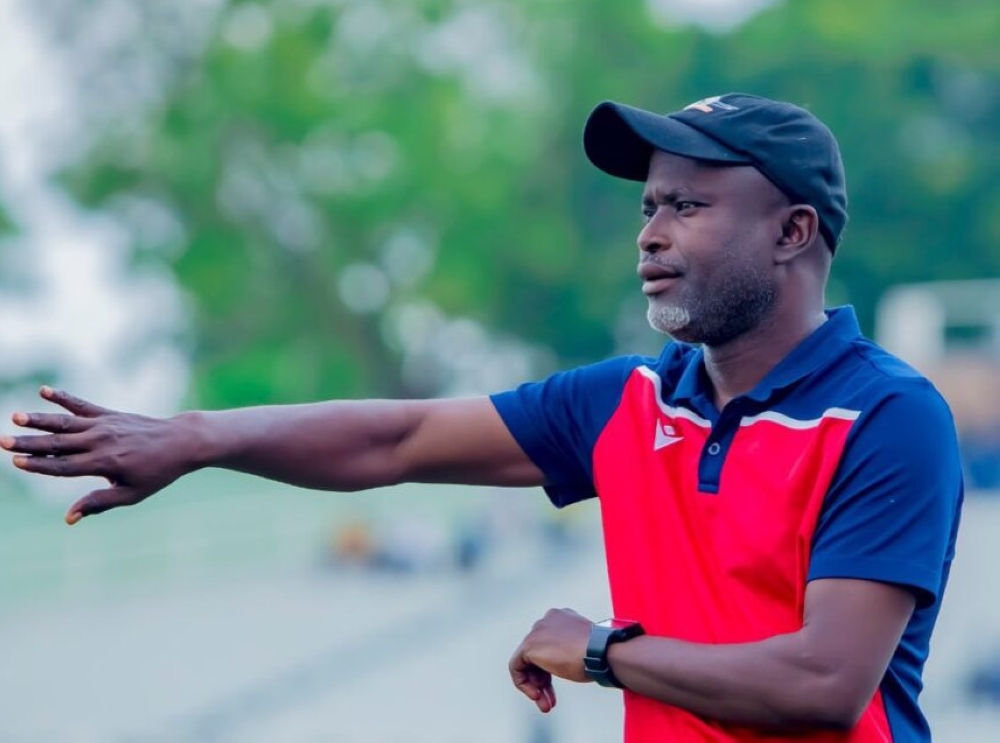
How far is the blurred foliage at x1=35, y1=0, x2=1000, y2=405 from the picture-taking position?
29.2 metres

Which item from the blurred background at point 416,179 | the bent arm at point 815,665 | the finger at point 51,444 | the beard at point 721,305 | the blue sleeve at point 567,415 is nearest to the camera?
the bent arm at point 815,665

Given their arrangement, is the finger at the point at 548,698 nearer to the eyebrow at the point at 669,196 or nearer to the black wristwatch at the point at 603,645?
the black wristwatch at the point at 603,645

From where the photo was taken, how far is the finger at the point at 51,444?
2234 mm

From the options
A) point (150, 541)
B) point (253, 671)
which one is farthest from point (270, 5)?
point (253, 671)

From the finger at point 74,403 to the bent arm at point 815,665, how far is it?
0.92 metres

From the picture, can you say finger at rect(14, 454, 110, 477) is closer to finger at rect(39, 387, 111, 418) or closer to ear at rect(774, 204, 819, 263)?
finger at rect(39, 387, 111, 418)

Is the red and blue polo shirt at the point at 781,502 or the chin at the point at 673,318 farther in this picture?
the chin at the point at 673,318

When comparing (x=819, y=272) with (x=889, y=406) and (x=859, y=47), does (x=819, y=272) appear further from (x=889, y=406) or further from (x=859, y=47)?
(x=859, y=47)

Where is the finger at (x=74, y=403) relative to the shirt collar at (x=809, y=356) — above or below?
above

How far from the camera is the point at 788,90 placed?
95.8 feet

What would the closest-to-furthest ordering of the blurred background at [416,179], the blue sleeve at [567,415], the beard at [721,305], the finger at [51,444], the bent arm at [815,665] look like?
the bent arm at [815,665] < the finger at [51,444] < the beard at [721,305] < the blue sleeve at [567,415] < the blurred background at [416,179]

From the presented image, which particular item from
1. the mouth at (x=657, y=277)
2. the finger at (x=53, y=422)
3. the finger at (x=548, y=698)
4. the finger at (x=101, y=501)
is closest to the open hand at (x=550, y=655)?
the finger at (x=548, y=698)

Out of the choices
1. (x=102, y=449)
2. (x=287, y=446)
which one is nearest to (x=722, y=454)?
(x=287, y=446)

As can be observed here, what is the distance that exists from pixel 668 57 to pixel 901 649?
2880cm
